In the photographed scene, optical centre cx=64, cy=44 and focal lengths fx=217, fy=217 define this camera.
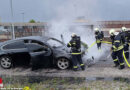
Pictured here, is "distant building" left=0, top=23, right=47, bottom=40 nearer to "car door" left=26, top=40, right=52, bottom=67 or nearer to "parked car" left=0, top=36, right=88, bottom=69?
"parked car" left=0, top=36, right=88, bottom=69

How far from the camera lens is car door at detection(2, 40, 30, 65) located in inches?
369

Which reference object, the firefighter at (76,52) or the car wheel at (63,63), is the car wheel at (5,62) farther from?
the firefighter at (76,52)

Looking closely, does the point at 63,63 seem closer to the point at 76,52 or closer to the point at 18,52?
the point at 76,52

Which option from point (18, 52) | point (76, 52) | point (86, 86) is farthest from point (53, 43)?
point (86, 86)

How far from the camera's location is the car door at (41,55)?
29.9ft

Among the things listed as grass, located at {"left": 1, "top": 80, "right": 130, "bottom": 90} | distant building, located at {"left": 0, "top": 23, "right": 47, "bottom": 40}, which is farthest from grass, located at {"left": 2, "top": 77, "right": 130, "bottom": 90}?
distant building, located at {"left": 0, "top": 23, "right": 47, "bottom": 40}

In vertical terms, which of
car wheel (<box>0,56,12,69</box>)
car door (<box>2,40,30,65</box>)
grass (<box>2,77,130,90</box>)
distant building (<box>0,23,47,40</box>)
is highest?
distant building (<box>0,23,47,40</box>)

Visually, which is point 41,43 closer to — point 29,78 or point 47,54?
point 47,54

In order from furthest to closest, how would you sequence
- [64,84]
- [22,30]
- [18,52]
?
1. [22,30]
2. [18,52]
3. [64,84]

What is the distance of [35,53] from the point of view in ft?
30.1

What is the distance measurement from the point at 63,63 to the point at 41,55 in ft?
3.23

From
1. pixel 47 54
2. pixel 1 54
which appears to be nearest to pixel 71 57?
pixel 47 54

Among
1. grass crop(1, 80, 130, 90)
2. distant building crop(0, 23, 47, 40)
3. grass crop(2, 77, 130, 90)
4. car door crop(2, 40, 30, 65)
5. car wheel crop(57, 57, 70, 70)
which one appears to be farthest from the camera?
distant building crop(0, 23, 47, 40)

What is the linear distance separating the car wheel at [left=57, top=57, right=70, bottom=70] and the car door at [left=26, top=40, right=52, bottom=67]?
38cm
